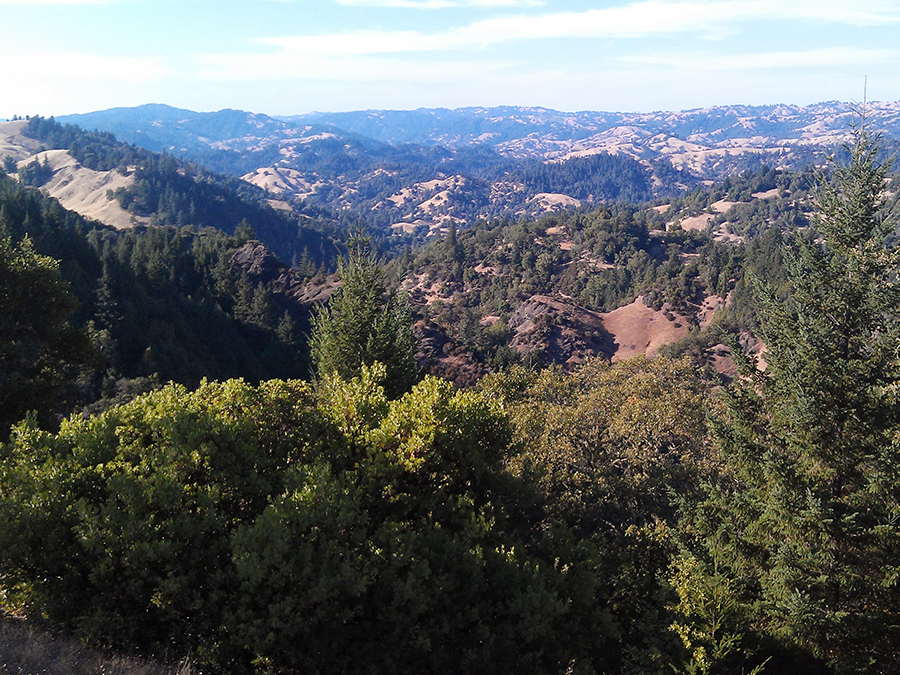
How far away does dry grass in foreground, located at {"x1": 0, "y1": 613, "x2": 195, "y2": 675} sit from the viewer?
915cm

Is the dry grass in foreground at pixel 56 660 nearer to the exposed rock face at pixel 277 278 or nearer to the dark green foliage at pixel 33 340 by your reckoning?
the dark green foliage at pixel 33 340

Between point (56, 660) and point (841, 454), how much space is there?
18.1 metres

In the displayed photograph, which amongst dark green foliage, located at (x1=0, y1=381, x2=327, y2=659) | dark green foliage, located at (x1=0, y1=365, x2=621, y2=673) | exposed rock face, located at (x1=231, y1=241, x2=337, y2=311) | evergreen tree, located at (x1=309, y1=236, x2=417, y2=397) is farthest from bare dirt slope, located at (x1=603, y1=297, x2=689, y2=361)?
dark green foliage, located at (x1=0, y1=381, x2=327, y2=659)

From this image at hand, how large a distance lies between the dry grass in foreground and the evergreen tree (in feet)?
48.2

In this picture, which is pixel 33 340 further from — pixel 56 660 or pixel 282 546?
pixel 282 546

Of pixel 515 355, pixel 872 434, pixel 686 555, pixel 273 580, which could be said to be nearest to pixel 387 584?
pixel 273 580

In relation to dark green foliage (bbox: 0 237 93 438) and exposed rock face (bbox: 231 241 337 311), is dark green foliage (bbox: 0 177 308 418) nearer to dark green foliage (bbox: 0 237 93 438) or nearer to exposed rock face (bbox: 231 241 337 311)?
exposed rock face (bbox: 231 241 337 311)

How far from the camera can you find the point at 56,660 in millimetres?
9477

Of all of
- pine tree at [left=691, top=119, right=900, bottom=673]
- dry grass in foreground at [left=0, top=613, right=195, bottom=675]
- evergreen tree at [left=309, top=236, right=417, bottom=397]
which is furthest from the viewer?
evergreen tree at [left=309, top=236, right=417, bottom=397]

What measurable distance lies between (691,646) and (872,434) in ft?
24.0

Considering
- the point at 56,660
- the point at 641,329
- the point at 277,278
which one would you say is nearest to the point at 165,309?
the point at 277,278

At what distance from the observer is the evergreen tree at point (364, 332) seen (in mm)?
25609

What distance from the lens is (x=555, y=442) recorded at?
24.6 m

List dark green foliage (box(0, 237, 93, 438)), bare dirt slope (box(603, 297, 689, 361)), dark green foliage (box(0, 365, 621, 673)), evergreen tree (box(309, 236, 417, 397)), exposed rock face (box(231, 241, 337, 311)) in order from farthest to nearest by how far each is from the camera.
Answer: exposed rock face (box(231, 241, 337, 311)) → bare dirt slope (box(603, 297, 689, 361)) → evergreen tree (box(309, 236, 417, 397)) → dark green foliage (box(0, 237, 93, 438)) → dark green foliage (box(0, 365, 621, 673))
